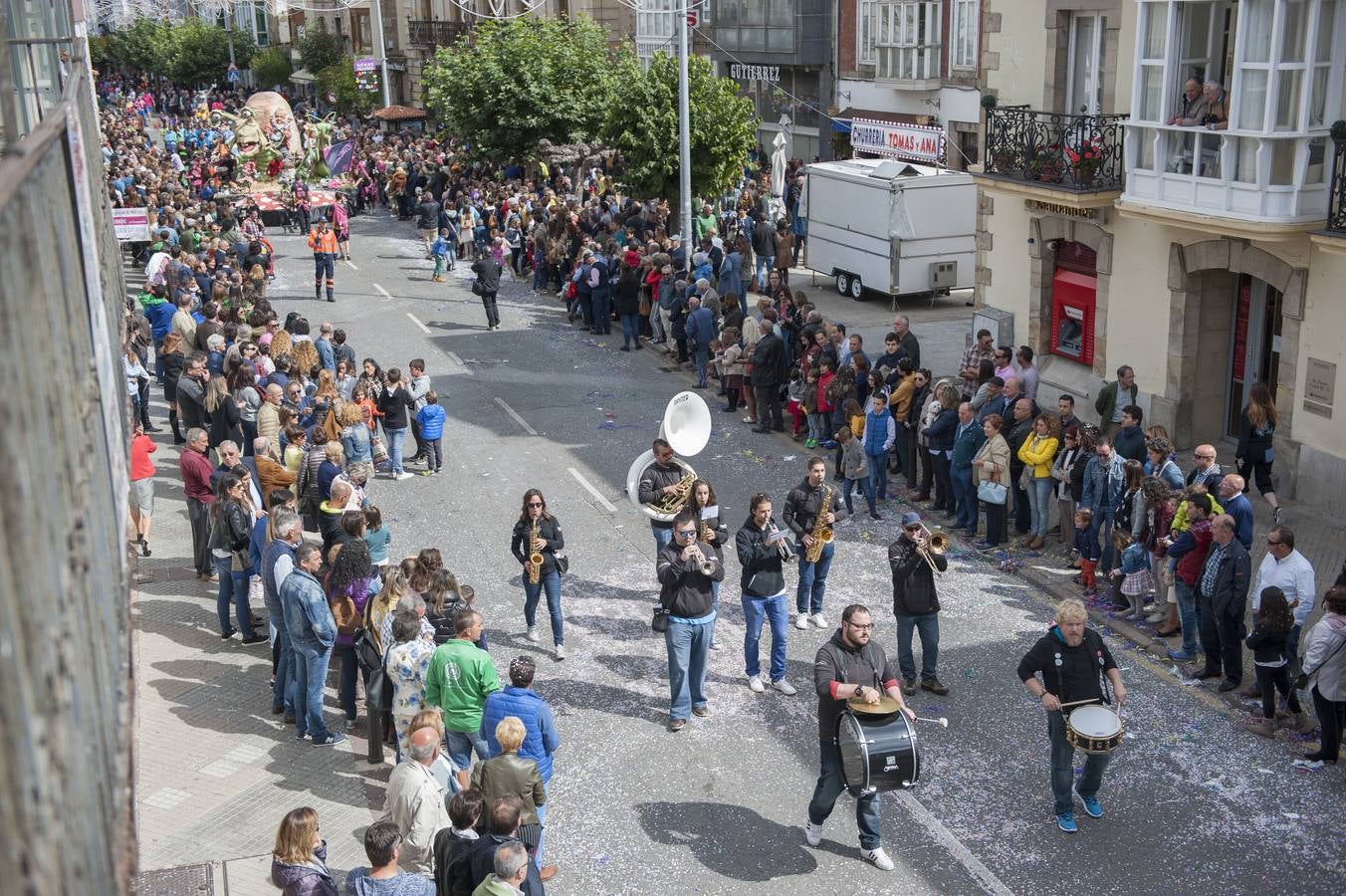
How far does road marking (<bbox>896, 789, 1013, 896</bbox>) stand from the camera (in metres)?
8.97

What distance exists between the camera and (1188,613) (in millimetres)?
11922

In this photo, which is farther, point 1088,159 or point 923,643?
point 1088,159

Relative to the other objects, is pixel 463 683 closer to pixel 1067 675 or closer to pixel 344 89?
pixel 1067 675

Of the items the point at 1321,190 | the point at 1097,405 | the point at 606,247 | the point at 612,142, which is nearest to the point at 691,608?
the point at 1097,405

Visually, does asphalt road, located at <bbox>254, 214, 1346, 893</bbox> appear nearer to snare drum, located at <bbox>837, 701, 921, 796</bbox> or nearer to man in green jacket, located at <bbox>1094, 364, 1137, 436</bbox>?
snare drum, located at <bbox>837, 701, 921, 796</bbox>

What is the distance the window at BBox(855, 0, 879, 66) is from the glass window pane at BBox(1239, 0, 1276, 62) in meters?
24.1

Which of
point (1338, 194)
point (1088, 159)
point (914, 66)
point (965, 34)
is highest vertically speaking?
point (965, 34)

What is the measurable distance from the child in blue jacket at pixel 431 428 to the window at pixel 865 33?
25.3 metres

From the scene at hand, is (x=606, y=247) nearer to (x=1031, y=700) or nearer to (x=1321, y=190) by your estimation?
(x=1321, y=190)

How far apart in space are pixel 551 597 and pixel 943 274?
16.1m

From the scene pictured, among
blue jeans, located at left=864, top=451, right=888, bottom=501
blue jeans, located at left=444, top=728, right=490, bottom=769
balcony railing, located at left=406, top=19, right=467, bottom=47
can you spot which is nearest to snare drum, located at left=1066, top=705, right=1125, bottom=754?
blue jeans, located at left=444, top=728, right=490, bottom=769

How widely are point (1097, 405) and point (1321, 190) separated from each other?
3371mm

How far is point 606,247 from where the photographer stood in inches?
1053

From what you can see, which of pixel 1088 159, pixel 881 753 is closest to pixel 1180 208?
pixel 1088 159
